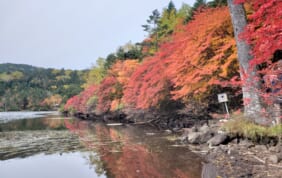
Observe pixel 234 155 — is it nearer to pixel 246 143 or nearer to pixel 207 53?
pixel 246 143

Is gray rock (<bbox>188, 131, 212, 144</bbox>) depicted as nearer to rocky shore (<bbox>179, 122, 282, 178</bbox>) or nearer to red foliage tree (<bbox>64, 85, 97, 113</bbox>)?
rocky shore (<bbox>179, 122, 282, 178</bbox>)

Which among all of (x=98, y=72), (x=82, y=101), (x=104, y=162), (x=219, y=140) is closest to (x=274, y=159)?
(x=219, y=140)

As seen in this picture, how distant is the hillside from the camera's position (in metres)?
76.4

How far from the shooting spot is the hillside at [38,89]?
76375 mm

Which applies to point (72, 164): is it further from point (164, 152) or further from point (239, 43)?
point (239, 43)

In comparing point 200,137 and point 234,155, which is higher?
point 200,137

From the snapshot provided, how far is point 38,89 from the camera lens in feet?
291

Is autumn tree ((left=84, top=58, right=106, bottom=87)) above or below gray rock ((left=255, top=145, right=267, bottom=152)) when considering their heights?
above

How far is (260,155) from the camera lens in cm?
589

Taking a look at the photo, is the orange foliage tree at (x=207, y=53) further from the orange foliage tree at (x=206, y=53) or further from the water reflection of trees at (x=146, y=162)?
the water reflection of trees at (x=146, y=162)

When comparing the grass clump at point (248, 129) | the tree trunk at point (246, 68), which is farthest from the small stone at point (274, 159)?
the tree trunk at point (246, 68)

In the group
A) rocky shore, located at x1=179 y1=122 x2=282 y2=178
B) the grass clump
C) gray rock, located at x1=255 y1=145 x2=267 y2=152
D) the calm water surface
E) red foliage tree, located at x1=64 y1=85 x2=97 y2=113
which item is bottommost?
the calm water surface

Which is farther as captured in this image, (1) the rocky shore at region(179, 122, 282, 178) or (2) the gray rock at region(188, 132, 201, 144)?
(2) the gray rock at region(188, 132, 201, 144)

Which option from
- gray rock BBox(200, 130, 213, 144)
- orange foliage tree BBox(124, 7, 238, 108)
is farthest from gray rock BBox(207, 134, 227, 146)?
orange foliage tree BBox(124, 7, 238, 108)
